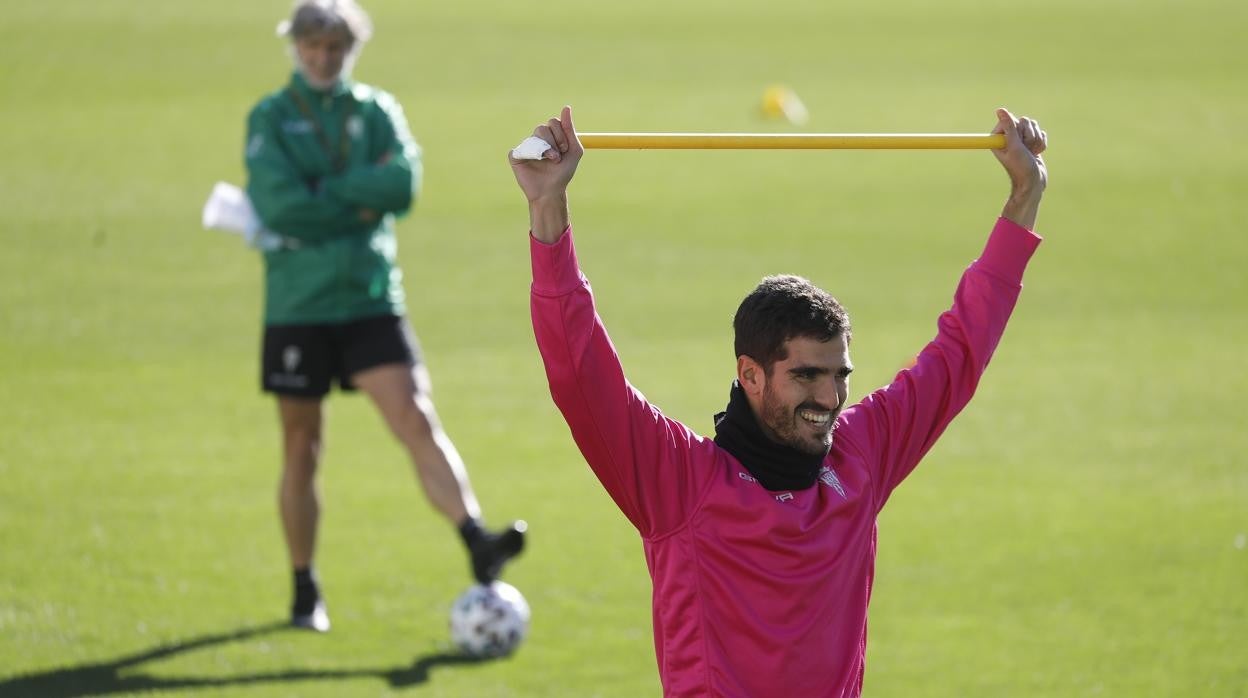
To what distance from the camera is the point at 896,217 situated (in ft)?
59.1

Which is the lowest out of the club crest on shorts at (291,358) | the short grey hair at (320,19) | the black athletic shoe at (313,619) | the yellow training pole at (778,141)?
the black athletic shoe at (313,619)

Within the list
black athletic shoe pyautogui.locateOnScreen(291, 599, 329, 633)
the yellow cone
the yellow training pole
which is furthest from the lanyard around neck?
the yellow cone

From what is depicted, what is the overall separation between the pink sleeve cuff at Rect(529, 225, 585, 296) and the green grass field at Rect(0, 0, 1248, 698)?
346 centimetres

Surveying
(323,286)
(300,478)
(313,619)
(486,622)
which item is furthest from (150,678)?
(323,286)

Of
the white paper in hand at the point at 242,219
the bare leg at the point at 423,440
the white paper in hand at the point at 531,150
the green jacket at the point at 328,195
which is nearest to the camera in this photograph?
the white paper in hand at the point at 531,150

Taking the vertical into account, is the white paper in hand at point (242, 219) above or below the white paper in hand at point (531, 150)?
above

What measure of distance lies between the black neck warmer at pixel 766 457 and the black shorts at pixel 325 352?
380 centimetres

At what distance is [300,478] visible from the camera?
25.5 ft

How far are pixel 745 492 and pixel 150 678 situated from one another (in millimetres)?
3856

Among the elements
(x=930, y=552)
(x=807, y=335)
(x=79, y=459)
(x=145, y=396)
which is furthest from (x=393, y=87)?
(x=807, y=335)

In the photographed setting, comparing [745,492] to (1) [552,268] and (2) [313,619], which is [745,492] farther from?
(2) [313,619]

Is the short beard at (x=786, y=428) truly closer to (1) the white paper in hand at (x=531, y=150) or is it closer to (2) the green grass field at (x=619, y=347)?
(1) the white paper in hand at (x=531, y=150)

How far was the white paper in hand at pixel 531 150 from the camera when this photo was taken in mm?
3762

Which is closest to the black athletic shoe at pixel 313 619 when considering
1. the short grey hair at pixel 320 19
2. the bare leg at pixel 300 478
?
the bare leg at pixel 300 478
